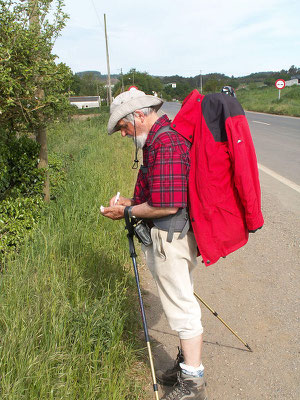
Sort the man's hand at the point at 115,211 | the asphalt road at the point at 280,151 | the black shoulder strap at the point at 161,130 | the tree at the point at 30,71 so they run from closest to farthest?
1. the black shoulder strap at the point at 161,130
2. the man's hand at the point at 115,211
3. the tree at the point at 30,71
4. the asphalt road at the point at 280,151

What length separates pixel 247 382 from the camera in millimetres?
2625

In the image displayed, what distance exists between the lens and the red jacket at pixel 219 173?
211 centimetres

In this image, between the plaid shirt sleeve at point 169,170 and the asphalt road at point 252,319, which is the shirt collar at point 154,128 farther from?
the asphalt road at point 252,319

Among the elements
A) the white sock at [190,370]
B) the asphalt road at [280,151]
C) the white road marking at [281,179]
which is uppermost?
the white sock at [190,370]

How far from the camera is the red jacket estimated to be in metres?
2.11

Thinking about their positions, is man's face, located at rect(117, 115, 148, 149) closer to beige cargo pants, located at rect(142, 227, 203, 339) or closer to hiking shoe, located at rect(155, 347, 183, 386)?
beige cargo pants, located at rect(142, 227, 203, 339)

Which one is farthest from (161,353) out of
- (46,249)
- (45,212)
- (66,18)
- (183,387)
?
(66,18)

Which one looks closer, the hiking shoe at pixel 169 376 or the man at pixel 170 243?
the man at pixel 170 243

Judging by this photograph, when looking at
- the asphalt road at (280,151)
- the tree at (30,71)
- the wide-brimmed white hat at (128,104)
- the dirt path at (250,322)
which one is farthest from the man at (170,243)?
the asphalt road at (280,151)

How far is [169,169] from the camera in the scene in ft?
7.00

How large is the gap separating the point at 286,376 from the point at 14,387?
5.66 ft

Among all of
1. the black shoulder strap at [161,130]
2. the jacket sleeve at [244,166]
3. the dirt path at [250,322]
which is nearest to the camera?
the jacket sleeve at [244,166]

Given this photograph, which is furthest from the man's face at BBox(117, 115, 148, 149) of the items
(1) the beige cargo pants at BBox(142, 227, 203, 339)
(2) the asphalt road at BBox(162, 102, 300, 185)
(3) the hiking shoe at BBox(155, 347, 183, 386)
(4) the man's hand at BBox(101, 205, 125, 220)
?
(2) the asphalt road at BBox(162, 102, 300, 185)

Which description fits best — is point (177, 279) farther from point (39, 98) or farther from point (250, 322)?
point (39, 98)
